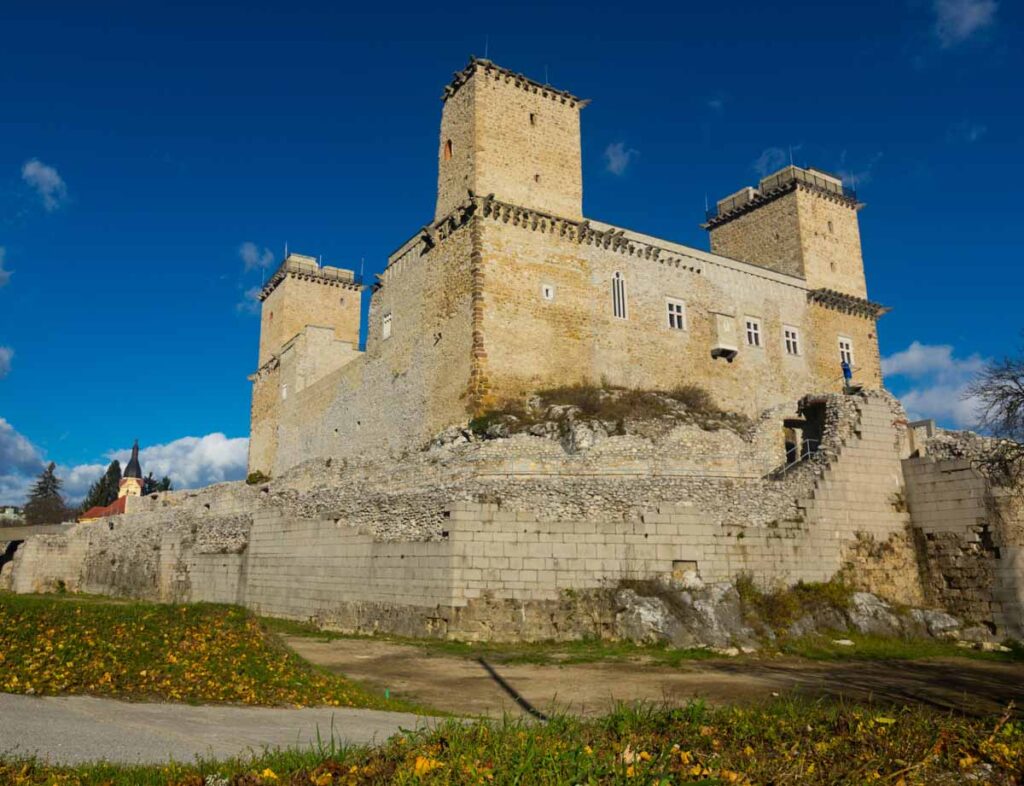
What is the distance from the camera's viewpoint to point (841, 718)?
7289mm

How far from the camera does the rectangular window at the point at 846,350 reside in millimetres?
39000

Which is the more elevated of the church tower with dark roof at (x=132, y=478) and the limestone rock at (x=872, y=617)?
the church tower with dark roof at (x=132, y=478)

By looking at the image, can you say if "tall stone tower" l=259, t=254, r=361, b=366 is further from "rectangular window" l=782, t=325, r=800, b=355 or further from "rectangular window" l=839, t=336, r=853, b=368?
"rectangular window" l=839, t=336, r=853, b=368

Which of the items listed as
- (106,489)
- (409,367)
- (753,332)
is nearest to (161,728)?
(409,367)

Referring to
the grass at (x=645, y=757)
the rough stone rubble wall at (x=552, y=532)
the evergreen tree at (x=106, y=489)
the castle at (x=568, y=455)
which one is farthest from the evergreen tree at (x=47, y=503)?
the grass at (x=645, y=757)

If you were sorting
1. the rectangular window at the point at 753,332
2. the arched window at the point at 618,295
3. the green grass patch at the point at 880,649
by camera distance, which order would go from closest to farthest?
the green grass patch at the point at 880,649
the arched window at the point at 618,295
the rectangular window at the point at 753,332

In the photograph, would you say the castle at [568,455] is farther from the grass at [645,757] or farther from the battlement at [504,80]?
the grass at [645,757]

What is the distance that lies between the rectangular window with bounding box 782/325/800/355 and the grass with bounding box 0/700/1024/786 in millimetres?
31215

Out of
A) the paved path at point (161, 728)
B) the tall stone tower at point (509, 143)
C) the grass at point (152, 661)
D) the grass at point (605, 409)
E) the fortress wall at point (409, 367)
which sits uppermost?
the tall stone tower at point (509, 143)

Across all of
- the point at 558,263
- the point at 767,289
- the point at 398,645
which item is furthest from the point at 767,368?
the point at 398,645

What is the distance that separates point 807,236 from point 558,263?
53.4 feet

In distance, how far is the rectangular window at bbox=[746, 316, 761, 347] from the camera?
1404 inches

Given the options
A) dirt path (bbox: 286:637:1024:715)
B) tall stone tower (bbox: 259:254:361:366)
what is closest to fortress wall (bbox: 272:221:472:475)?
tall stone tower (bbox: 259:254:361:366)

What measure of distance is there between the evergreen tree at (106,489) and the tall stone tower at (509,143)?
82100 mm
